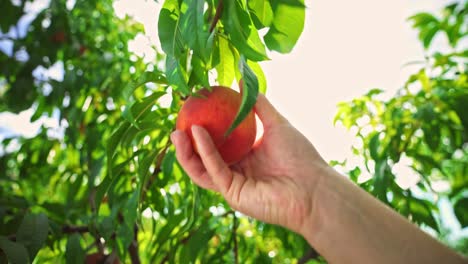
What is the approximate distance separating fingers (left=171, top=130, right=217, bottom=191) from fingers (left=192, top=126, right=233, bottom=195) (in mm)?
26

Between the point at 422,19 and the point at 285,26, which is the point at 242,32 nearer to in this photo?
the point at 285,26

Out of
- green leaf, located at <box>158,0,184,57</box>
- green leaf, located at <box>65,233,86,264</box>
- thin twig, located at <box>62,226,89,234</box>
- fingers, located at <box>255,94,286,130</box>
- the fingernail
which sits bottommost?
thin twig, located at <box>62,226,89,234</box>

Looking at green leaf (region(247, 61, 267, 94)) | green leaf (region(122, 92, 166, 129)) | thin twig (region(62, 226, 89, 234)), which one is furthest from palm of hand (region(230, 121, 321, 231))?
thin twig (region(62, 226, 89, 234))

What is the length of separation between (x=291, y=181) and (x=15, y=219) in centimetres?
66

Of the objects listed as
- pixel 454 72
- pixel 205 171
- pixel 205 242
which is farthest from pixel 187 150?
pixel 454 72

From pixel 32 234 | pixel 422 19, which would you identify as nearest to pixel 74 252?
pixel 32 234

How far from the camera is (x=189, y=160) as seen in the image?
29.6 inches

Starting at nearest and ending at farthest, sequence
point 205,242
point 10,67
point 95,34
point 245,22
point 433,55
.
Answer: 1. point 245,22
2. point 205,242
3. point 433,55
4. point 10,67
5. point 95,34

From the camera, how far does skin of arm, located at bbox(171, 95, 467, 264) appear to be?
674mm

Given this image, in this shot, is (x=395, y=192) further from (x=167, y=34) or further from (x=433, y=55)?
(x=167, y=34)

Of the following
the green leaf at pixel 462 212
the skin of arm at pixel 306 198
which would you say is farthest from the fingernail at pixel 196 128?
the green leaf at pixel 462 212

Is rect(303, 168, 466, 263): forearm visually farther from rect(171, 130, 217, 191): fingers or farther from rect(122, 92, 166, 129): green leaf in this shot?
rect(122, 92, 166, 129): green leaf

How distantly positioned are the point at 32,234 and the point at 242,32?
58cm

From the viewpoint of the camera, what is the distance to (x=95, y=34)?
6.36 feet
